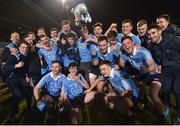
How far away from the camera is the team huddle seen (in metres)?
4.43

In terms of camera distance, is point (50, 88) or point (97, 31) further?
point (97, 31)

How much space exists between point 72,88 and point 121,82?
763mm

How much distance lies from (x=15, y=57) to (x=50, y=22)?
793 millimetres

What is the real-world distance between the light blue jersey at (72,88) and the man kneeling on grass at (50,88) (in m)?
0.08

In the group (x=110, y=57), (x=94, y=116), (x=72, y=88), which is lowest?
(x=94, y=116)

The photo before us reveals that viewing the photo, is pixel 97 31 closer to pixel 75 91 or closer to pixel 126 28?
pixel 126 28

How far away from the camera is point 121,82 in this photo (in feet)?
14.7

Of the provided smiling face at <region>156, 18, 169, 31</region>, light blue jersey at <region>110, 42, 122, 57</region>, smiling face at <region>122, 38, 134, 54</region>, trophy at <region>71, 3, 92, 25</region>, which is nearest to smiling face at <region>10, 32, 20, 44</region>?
trophy at <region>71, 3, 92, 25</region>

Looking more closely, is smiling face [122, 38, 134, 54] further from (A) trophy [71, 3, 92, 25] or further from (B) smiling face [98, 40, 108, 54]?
(A) trophy [71, 3, 92, 25]

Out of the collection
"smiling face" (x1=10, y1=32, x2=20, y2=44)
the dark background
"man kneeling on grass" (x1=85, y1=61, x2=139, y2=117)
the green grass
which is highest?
the dark background

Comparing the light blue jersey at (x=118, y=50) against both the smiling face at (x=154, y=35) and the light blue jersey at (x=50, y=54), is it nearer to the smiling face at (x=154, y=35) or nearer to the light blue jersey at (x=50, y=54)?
the smiling face at (x=154, y=35)

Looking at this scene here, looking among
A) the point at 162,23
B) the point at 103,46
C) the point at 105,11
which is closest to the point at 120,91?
the point at 103,46

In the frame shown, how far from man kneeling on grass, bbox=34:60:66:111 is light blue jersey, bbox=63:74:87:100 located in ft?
0.26

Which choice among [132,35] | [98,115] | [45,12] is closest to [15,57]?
[45,12]
